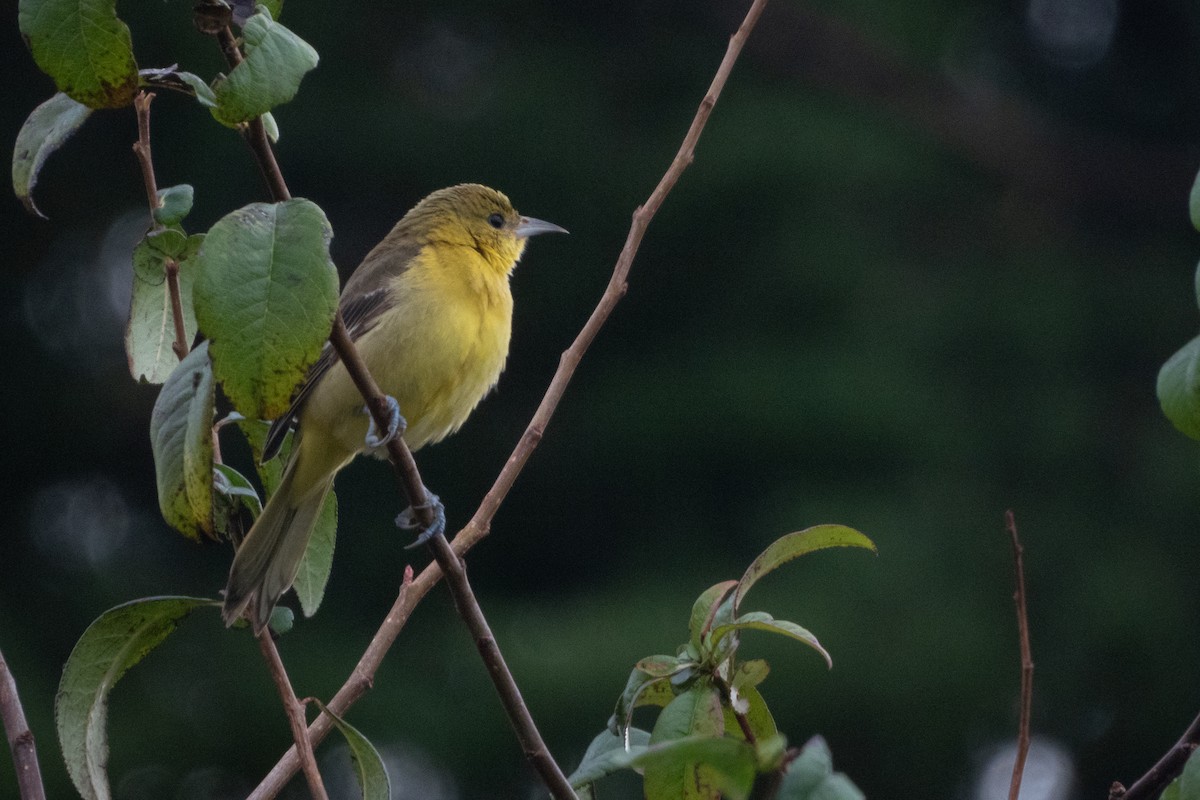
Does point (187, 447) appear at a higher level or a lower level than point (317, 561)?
higher

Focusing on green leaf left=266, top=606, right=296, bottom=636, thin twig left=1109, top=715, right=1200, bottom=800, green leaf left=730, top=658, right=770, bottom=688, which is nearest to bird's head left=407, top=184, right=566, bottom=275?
green leaf left=266, top=606, right=296, bottom=636

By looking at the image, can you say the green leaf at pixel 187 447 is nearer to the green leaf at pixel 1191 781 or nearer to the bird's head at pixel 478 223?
the green leaf at pixel 1191 781

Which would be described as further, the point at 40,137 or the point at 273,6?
the point at 40,137

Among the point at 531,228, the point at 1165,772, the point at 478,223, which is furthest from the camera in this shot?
the point at 531,228

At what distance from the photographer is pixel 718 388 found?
1288 cm

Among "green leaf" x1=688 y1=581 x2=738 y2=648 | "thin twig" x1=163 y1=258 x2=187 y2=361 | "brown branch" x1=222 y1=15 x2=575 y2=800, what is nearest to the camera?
"brown branch" x1=222 y1=15 x2=575 y2=800

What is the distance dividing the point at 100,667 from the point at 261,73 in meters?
1.03

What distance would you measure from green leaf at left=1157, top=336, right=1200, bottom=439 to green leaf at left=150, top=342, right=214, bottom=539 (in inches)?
45.1

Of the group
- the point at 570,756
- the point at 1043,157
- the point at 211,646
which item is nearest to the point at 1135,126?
the point at 1043,157

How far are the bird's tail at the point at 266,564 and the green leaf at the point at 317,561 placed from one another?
0.01 m

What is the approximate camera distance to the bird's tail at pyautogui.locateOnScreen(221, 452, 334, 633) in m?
2.59

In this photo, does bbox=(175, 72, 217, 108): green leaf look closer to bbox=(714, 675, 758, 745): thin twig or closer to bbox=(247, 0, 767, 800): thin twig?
bbox=(247, 0, 767, 800): thin twig

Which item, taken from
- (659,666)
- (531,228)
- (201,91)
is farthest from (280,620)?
(531,228)

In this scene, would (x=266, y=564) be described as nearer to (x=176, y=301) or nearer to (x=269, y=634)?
(x=269, y=634)
